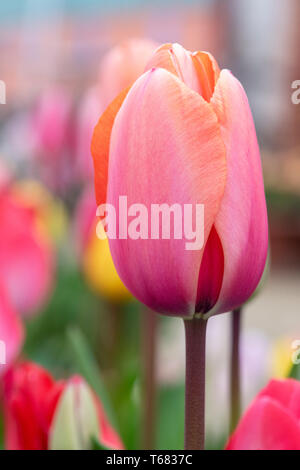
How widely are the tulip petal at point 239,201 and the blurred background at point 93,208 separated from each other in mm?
46

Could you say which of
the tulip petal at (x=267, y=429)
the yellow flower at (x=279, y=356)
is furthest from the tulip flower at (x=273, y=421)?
the yellow flower at (x=279, y=356)

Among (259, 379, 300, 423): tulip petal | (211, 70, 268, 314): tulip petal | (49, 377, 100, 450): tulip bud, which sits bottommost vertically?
(49, 377, 100, 450): tulip bud

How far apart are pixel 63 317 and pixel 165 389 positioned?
1.16 feet

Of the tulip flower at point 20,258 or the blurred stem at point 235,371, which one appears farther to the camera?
the tulip flower at point 20,258

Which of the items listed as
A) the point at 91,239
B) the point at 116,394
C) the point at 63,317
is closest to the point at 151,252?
the point at 116,394

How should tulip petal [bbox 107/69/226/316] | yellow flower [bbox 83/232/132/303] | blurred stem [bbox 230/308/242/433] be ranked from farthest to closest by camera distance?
1. yellow flower [bbox 83/232/132/303]
2. blurred stem [bbox 230/308/242/433]
3. tulip petal [bbox 107/69/226/316]

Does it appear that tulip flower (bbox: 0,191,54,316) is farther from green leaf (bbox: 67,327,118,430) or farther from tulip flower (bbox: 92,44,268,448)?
tulip flower (bbox: 92,44,268,448)

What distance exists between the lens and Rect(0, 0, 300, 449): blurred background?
436 millimetres

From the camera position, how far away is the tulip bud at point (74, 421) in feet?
0.73

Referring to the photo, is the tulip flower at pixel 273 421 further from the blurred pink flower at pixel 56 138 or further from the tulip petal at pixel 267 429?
the blurred pink flower at pixel 56 138

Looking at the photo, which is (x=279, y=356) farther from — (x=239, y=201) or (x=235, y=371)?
(x=239, y=201)

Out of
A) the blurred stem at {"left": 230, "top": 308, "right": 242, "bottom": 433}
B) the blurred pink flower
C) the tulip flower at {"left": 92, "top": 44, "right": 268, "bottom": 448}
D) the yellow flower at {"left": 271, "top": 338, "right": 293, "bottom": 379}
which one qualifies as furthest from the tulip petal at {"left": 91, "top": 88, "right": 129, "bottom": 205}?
the blurred pink flower

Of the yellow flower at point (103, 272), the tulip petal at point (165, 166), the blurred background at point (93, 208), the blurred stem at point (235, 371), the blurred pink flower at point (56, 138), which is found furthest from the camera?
the blurred pink flower at point (56, 138)

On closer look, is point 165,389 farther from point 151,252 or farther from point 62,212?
point 62,212
